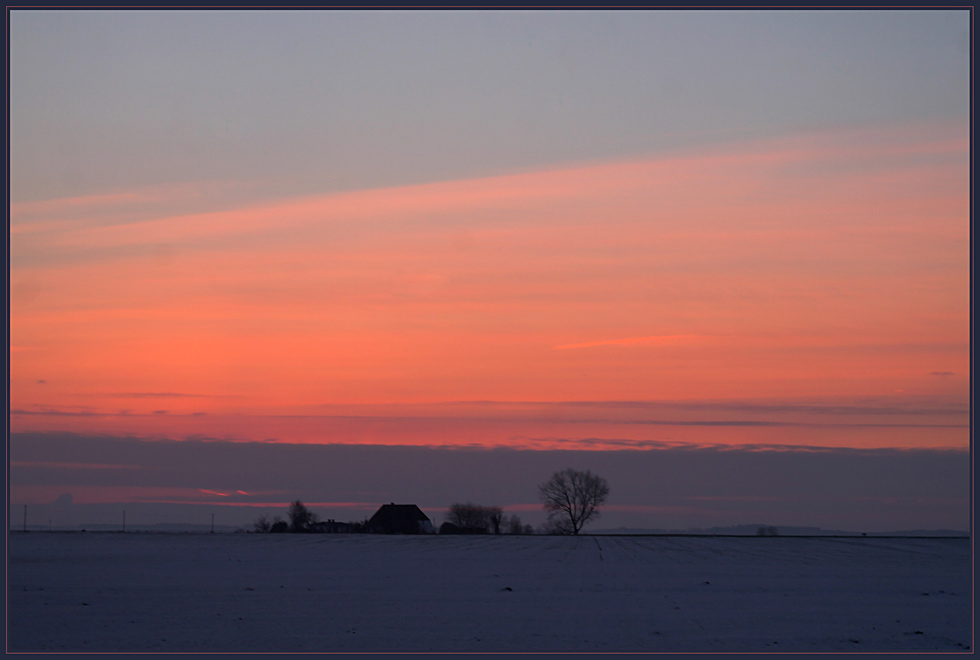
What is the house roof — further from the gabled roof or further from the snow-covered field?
the snow-covered field

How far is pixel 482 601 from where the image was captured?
2773cm

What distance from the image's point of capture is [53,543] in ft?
202

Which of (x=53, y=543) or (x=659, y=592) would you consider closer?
(x=659, y=592)

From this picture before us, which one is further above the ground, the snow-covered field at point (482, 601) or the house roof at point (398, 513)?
the house roof at point (398, 513)

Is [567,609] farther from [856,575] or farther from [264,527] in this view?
[264,527]

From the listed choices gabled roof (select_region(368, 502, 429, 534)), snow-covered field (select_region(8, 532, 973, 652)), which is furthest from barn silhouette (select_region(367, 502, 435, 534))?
snow-covered field (select_region(8, 532, 973, 652))

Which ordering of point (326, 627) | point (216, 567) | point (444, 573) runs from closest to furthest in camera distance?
point (326, 627) < point (444, 573) < point (216, 567)

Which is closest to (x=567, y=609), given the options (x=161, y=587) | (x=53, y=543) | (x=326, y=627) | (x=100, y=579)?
(x=326, y=627)

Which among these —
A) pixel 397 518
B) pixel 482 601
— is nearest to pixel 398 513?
pixel 397 518

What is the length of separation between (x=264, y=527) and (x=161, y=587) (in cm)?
6796

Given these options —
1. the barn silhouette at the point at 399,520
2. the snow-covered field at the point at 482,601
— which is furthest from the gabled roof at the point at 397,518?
the snow-covered field at the point at 482,601

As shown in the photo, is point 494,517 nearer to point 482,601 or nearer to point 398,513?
point 398,513

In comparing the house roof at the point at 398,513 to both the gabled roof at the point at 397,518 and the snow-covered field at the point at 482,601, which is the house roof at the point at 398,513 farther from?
the snow-covered field at the point at 482,601

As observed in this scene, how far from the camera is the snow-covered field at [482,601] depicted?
2155 cm
